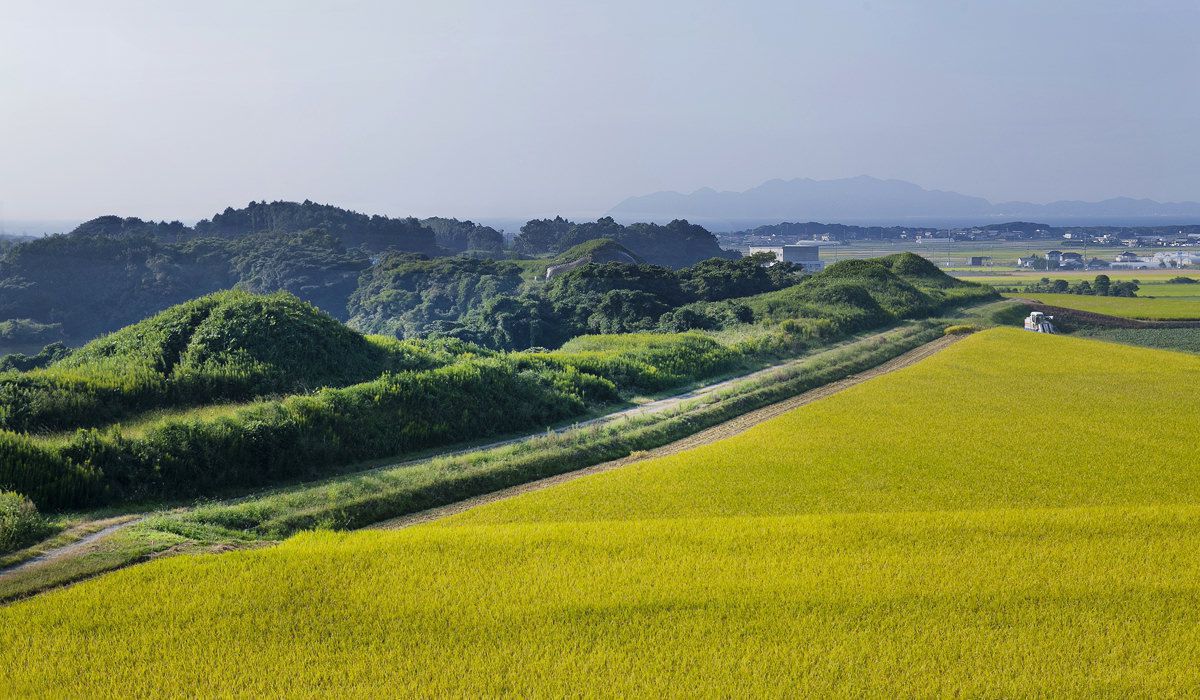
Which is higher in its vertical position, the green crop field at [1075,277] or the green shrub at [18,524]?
the green shrub at [18,524]

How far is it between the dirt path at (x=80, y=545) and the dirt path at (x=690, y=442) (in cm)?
359

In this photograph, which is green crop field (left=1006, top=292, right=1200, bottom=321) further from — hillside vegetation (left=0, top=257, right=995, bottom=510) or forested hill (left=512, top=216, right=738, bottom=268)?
forested hill (left=512, top=216, right=738, bottom=268)

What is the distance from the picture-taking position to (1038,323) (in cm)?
4591

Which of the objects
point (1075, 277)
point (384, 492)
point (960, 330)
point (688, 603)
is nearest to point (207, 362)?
point (384, 492)

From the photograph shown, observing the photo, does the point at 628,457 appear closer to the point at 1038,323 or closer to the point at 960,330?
the point at 960,330

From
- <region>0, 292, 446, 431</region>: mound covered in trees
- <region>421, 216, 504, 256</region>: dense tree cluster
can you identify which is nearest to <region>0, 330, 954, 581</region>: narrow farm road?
<region>0, 292, 446, 431</region>: mound covered in trees

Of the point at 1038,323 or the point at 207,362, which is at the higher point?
the point at 207,362

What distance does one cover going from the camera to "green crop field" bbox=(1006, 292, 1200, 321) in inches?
1917

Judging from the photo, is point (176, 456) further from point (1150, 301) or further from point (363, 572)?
point (1150, 301)

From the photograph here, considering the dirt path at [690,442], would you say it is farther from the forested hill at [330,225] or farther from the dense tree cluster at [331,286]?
the forested hill at [330,225]

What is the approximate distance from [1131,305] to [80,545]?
60973 millimetres

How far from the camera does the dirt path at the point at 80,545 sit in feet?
30.9

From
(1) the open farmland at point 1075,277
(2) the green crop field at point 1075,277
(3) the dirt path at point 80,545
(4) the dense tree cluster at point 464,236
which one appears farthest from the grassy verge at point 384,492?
(4) the dense tree cluster at point 464,236

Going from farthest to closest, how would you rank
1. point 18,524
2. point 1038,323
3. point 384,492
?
point 1038,323, point 384,492, point 18,524
